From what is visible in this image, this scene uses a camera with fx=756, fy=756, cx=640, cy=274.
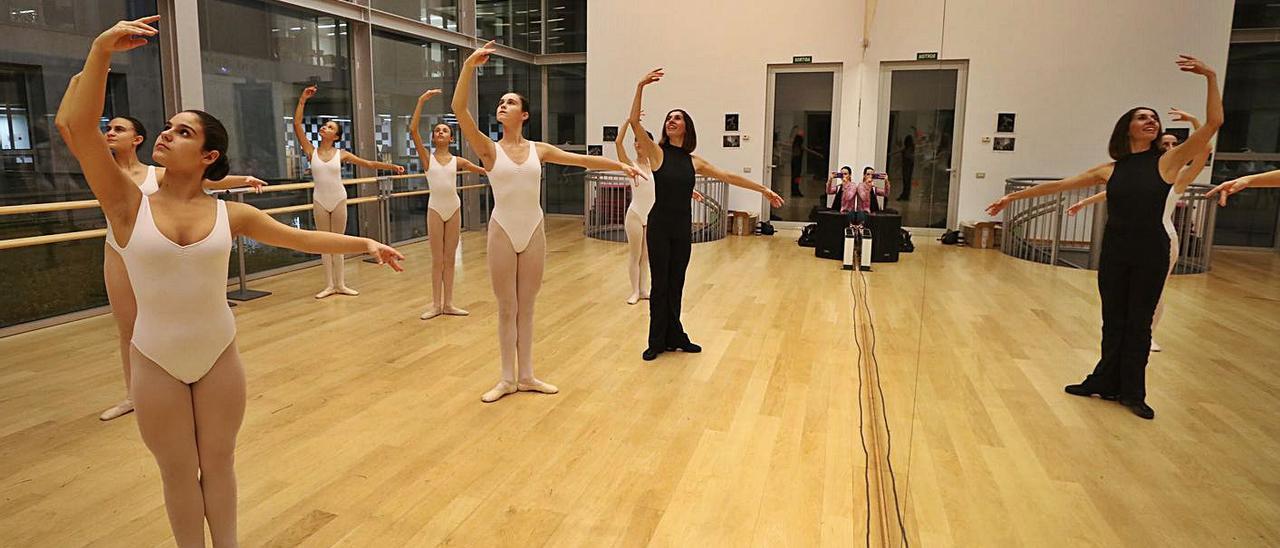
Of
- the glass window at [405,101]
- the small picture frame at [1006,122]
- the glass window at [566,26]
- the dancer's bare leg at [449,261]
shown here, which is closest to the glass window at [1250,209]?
the small picture frame at [1006,122]

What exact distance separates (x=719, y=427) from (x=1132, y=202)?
9.54 feet

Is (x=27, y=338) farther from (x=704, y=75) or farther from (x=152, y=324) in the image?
(x=704, y=75)

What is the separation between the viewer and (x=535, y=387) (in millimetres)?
4656

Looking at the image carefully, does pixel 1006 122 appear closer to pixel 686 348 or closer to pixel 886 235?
pixel 886 235

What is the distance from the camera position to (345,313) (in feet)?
22.7

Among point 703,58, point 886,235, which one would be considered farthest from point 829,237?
point 886,235

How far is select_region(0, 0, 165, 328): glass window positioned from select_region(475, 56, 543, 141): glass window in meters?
6.81

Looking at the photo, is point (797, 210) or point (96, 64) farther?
point (797, 210)

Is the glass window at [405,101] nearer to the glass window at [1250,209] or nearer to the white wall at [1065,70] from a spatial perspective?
the white wall at [1065,70]

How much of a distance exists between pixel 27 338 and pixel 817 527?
6.27 m

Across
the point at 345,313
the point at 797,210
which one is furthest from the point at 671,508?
the point at 797,210

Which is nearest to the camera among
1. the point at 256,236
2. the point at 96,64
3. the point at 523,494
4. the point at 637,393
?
the point at 96,64

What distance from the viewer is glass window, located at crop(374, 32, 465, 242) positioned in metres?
11.0

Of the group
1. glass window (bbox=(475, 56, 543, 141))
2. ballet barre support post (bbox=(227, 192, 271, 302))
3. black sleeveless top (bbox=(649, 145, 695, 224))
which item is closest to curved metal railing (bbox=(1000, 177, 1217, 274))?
black sleeveless top (bbox=(649, 145, 695, 224))
